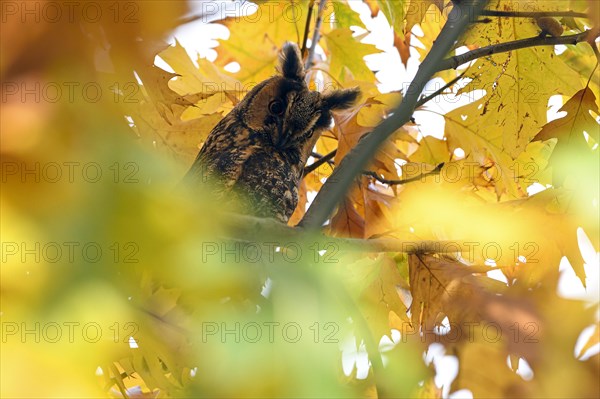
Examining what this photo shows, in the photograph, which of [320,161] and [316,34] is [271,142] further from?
[316,34]

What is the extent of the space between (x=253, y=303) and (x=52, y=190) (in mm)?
426

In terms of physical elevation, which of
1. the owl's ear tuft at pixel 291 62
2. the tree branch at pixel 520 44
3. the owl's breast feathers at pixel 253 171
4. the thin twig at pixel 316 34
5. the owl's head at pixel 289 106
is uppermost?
the thin twig at pixel 316 34

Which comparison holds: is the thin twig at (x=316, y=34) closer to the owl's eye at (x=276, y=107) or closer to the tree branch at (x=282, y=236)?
the owl's eye at (x=276, y=107)

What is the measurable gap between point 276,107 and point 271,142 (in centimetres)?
12

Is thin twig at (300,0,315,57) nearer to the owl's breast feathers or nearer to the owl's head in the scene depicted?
the owl's head

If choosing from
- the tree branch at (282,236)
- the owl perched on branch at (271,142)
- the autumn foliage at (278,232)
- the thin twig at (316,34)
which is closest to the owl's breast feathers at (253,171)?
the owl perched on branch at (271,142)

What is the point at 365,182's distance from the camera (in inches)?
71.5

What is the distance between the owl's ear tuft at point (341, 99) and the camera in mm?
2105

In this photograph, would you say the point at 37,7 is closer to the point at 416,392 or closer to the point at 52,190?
the point at 52,190

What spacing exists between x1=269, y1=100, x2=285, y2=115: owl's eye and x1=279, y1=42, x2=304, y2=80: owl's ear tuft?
0.11m

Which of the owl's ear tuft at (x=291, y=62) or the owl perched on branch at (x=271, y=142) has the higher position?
the owl's ear tuft at (x=291, y=62)

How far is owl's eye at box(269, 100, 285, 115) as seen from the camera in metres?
2.30

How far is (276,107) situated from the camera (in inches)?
90.8

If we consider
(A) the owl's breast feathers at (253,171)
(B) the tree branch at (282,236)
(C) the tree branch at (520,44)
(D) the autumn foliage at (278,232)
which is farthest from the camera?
(A) the owl's breast feathers at (253,171)
